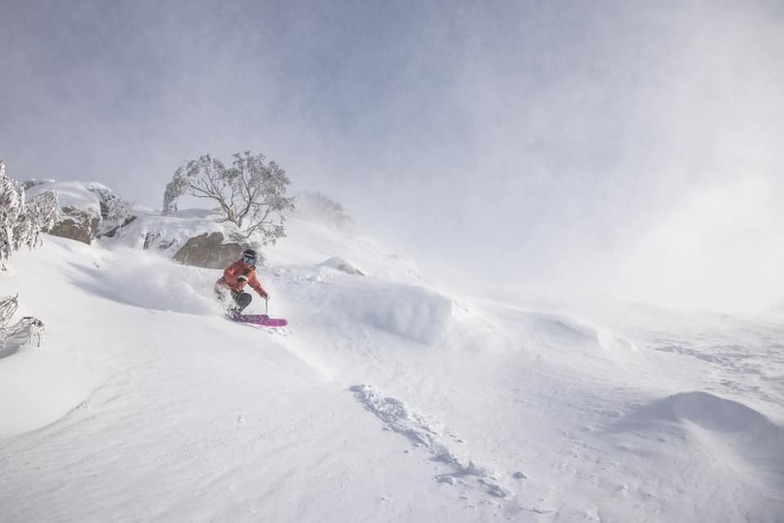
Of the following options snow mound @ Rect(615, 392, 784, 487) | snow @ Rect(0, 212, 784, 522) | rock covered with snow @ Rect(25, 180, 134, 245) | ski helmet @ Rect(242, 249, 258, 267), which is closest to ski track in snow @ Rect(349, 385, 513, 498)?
Answer: snow @ Rect(0, 212, 784, 522)

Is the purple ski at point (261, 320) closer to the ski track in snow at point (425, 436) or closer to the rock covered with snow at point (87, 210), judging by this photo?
the ski track in snow at point (425, 436)

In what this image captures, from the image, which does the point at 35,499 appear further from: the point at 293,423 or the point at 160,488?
the point at 293,423

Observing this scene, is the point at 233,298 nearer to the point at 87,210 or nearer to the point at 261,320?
the point at 261,320

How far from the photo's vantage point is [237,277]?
331 inches

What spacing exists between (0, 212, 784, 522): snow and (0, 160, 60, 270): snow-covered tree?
0.48m

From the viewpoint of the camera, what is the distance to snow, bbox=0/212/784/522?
3.07 m

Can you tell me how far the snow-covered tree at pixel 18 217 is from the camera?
548 centimetres

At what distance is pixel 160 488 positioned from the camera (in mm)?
2877

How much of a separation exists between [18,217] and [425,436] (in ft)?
24.1

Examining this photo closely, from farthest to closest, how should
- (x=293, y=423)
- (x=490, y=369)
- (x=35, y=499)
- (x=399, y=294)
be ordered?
(x=399, y=294)
(x=490, y=369)
(x=293, y=423)
(x=35, y=499)

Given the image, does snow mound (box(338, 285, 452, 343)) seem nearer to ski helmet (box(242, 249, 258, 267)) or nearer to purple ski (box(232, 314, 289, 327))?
purple ski (box(232, 314, 289, 327))

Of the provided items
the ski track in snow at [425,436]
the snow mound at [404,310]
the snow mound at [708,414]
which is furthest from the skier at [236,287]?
the snow mound at [708,414]

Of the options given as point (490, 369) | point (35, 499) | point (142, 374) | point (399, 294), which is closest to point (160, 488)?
point (35, 499)

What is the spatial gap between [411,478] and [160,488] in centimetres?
230
